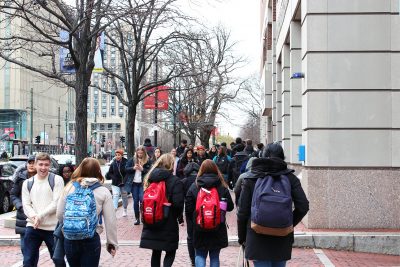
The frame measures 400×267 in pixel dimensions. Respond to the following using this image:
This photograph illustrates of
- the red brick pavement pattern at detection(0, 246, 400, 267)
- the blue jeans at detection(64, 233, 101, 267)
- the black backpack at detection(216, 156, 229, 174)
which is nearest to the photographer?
the blue jeans at detection(64, 233, 101, 267)

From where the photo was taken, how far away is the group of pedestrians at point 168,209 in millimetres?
5398

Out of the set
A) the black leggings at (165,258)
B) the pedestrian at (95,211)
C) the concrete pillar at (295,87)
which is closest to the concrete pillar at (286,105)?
the concrete pillar at (295,87)

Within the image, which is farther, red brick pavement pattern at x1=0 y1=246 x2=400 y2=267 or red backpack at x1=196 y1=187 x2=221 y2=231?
red brick pavement pattern at x1=0 y1=246 x2=400 y2=267

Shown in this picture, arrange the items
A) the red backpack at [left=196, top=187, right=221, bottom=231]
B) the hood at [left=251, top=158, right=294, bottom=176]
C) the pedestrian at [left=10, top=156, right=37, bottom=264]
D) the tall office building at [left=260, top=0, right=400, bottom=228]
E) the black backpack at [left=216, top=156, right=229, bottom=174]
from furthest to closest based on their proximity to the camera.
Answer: the black backpack at [left=216, top=156, right=229, bottom=174] → the tall office building at [left=260, top=0, right=400, bottom=228] → the pedestrian at [left=10, top=156, right=37, bottom=264] → the red backpack at [left=196, top=187, right=221, bottom=231] → the hood at [left=251, top=158, right=294, bottom=176]

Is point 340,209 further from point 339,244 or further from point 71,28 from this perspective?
point 71,28

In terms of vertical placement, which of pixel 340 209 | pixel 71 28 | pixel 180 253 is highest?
pixel 71 28

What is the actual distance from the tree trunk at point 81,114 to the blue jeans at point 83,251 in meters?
9.66

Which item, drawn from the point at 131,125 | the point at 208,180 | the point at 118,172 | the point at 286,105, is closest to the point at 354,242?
the point at 208,180

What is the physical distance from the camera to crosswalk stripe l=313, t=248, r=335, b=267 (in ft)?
30.1

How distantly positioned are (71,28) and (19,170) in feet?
22.6

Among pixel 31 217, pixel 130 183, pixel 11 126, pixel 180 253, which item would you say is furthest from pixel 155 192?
→ pixel 11 126

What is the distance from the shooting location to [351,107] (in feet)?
37.8

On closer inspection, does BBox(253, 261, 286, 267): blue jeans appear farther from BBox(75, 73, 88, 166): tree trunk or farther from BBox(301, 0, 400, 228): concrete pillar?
BBox(75, 73, 88, 166): tree trunk

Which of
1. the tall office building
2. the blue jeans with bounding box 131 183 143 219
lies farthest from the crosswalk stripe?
the blue jeans with bounding box 131 183 143 219
